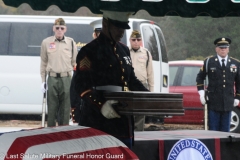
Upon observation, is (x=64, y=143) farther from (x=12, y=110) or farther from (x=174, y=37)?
(x=174, y=37)

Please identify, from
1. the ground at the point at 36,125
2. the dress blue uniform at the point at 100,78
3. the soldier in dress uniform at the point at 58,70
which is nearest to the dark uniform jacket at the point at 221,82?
the soldier in dress uniform at the point at 58,70

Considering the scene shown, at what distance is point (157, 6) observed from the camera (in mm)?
6965

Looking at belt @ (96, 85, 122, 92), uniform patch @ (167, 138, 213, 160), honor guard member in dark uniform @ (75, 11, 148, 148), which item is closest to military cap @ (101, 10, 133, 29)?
honor guard member in dark uniform @ (75, 11, 148, 148)

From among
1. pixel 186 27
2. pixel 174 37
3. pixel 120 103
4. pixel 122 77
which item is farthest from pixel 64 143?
pixel 174 37

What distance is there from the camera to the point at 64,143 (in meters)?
4.66

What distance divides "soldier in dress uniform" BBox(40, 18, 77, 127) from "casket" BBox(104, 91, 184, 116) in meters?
6.42

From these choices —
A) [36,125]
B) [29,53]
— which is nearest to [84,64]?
[29,53]

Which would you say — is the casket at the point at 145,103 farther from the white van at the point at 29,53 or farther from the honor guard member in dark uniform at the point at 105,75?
the white van at the point at 29,53

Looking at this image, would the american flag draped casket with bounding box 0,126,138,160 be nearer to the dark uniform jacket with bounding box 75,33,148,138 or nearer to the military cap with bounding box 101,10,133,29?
the dark uniform jacket with bounding box 75,33,148,138

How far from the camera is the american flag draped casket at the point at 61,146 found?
14.6 feet

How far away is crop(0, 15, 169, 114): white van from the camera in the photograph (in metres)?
15.8

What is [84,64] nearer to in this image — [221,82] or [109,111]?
[109,111]

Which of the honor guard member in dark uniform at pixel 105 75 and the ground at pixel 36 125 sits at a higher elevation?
the honor guard member in dark uniform at pixel 105 75

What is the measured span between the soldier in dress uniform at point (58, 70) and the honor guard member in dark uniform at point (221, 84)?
7.27ft
